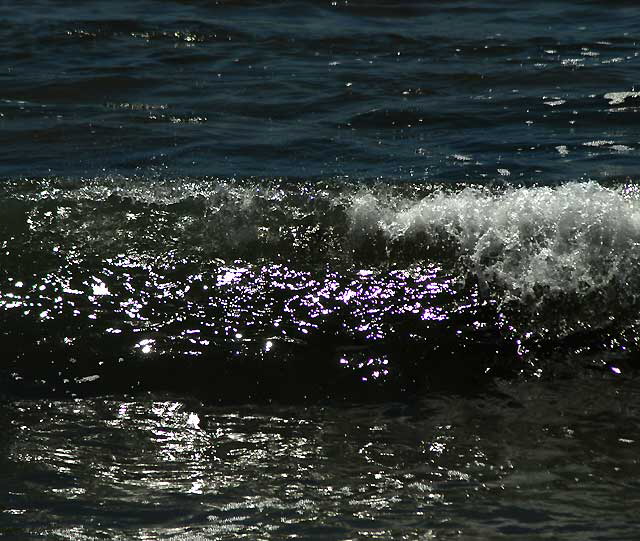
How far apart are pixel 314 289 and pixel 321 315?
0.22 metres

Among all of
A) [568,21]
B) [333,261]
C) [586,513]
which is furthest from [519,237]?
[568,21]

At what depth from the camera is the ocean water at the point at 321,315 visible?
10.2 ft

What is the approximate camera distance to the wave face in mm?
4035

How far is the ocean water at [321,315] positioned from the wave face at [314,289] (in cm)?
1

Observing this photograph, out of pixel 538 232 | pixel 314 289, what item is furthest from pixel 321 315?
pixel 538 232

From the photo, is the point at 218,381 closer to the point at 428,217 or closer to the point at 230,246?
the point at 230,246

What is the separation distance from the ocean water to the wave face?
12 millimetres

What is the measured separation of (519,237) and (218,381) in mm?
1440

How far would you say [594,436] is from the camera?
349 centimetres

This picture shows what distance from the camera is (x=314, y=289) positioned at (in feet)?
15.0

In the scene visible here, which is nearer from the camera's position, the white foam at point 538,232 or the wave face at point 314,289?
the wave face at point 314,289

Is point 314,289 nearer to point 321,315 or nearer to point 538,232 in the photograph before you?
point 321,315

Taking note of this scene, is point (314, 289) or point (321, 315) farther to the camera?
point (314, 289)

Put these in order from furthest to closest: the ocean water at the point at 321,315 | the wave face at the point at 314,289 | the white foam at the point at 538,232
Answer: the white foam at the point at 538,232
the wave face at the point at 314,289
the ocean water at the point at 321,315
